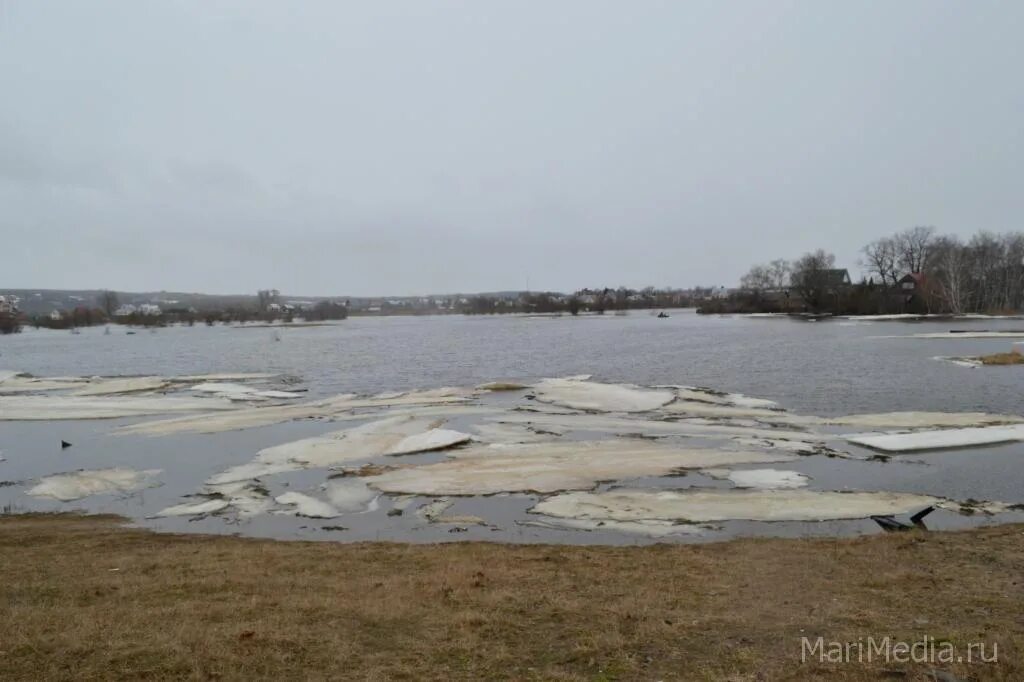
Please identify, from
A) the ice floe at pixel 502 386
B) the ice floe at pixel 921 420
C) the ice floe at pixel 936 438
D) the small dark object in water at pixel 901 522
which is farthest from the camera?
the ice floe at pixel 502 386

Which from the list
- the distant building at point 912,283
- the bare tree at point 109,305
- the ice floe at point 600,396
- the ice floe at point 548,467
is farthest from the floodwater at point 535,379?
the bare tree at point 109,305

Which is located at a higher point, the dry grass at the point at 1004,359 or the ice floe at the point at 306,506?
the dry grass at the point at 1004,359

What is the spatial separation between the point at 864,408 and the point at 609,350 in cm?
2837

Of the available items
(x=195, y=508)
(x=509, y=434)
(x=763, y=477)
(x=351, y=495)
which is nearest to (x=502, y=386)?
(x=509, y=434)

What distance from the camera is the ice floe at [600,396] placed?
78.6ft

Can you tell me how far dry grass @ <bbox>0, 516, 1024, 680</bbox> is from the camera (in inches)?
205

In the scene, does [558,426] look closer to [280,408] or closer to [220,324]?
[280,408]

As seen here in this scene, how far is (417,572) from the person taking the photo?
829cm

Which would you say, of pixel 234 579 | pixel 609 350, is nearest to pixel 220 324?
pixel 609 350

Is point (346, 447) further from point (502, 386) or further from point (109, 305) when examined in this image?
point (109, 305)

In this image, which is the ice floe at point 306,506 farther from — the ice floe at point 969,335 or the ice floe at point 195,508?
the ice floe at point 969,335

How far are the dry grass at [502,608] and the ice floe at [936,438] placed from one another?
7.18m

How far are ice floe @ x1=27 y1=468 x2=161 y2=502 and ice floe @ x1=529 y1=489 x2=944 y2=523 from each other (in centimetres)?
951

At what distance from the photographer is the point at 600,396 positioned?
26.4 metres
